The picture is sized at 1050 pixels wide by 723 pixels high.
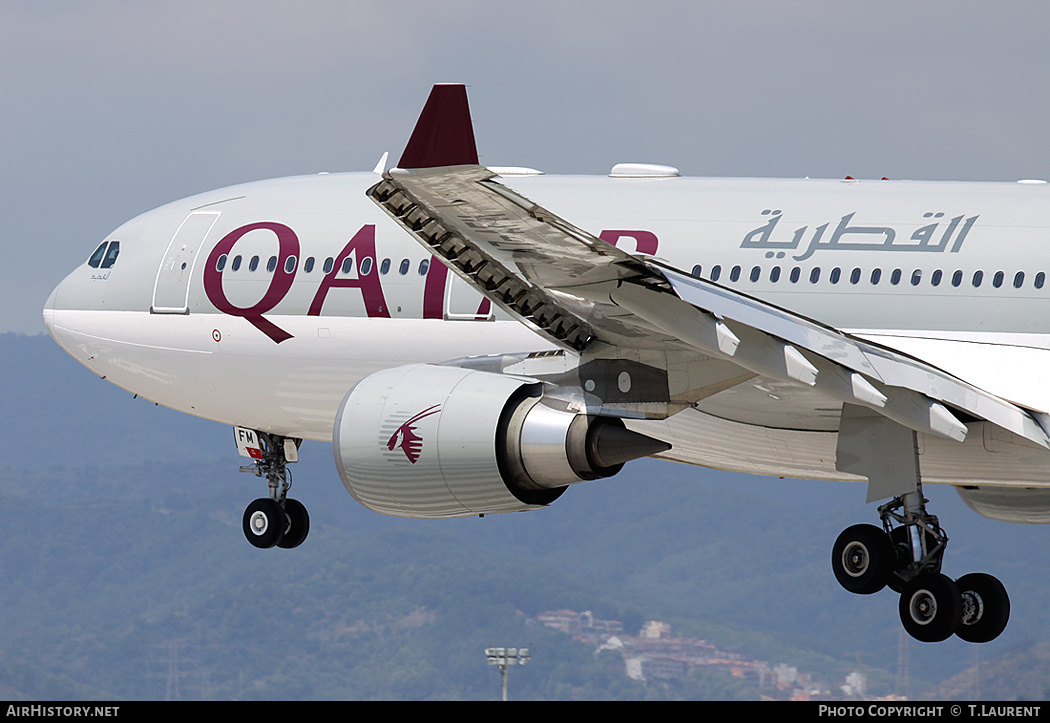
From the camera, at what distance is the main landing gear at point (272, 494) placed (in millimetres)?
24078

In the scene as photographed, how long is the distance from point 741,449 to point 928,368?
15.9 feet

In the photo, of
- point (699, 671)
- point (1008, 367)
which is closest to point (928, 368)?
point (1008, 367)

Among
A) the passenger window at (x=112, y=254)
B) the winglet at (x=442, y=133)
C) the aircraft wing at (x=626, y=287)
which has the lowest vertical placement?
the aircraft wing at (x=626, y=287)

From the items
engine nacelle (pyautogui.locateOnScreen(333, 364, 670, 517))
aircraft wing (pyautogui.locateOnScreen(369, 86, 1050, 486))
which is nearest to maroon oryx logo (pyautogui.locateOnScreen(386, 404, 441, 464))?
engine nacelle (pyautogui.locateOnScreen(333, 364, 670, 517))

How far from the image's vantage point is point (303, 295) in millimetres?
21703

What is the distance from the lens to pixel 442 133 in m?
12.4

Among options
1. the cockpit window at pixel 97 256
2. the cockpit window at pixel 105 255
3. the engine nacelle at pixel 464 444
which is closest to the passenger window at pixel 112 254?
the cockpit window at pixel 105 255

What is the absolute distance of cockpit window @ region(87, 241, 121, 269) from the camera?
24.2m

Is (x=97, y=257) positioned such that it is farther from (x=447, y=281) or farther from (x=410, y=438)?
(x=410, y=438)

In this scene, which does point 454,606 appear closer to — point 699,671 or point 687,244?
point 699,671

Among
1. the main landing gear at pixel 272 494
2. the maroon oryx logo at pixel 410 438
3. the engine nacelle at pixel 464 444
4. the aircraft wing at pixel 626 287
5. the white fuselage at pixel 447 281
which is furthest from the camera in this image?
the main landing gear at pixel 272 494

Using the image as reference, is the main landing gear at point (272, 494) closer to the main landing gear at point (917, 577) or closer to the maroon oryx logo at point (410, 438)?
the maroon oryx logo at point (410, 438)

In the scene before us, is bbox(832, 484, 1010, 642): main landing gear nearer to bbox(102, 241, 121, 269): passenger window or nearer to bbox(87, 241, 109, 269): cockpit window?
bbox(102, 241, 121, 269): passenger window

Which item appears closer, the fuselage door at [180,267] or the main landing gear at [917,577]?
the main landing gear at [917,577]
